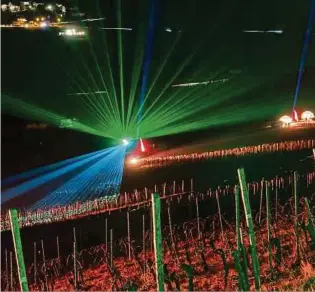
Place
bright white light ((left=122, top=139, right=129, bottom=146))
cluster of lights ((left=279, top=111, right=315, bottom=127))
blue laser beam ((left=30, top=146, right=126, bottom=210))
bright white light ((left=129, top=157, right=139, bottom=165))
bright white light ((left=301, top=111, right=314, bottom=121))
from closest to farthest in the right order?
blue laser beam ((left=30, top=146, right=126, bottom=210))
bright white light ((left=129, top=157, right=139, bottom=165))
bright white light ((left=122, top=139, right=129, bottom=146))
cluster of lights ((left=279, top=111, right=315, bottom=127))
bright white light ((left=301, top=111, right=314, bottom=121))

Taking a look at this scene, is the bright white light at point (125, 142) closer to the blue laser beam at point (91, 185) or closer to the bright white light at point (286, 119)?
the blue laser beam at point (91, 185)

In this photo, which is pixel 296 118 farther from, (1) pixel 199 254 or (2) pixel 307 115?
(1) pixel 199 254

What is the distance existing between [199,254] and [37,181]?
6.99m

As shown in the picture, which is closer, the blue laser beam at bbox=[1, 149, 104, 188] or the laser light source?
the blue laser beam at bbox=[1, 149, 104, 188]

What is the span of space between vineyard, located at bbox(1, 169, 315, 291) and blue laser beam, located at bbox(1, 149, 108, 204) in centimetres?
309

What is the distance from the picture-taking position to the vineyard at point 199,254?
4684 mm

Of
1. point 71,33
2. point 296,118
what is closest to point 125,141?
point 296,118

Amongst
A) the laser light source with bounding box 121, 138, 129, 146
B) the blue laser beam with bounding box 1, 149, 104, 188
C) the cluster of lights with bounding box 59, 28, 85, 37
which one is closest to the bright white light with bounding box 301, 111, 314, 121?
the laser light source with bounding box 121, 138, 129, 146

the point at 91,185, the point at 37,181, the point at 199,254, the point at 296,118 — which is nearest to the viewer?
the point at 199,254

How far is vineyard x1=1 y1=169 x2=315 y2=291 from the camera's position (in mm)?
4684

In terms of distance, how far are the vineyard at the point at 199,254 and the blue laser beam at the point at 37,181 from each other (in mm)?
3093

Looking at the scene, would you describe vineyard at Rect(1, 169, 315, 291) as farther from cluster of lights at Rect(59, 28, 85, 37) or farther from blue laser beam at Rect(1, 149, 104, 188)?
cluster of lights at Rect(59, 28, 85, 37)

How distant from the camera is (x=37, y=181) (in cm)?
1191

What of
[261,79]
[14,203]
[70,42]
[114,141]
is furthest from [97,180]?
[261,79]
